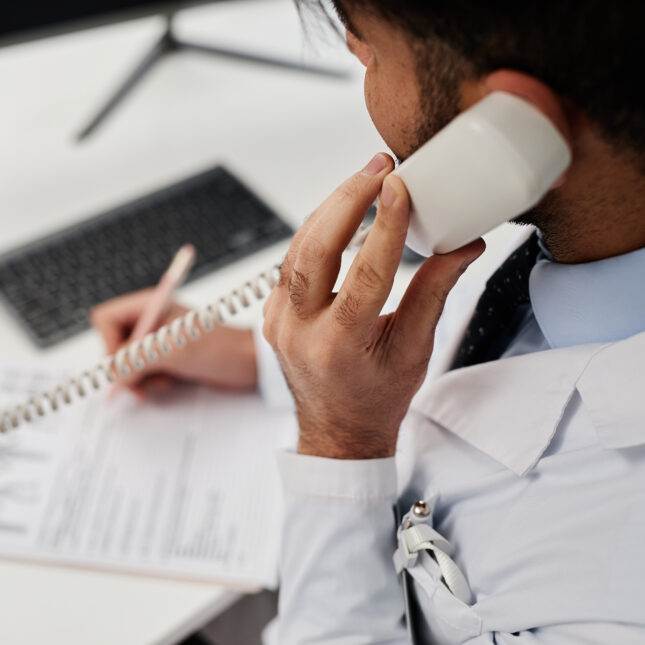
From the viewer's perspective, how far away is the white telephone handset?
0.50 m

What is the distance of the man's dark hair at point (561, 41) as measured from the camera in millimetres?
460

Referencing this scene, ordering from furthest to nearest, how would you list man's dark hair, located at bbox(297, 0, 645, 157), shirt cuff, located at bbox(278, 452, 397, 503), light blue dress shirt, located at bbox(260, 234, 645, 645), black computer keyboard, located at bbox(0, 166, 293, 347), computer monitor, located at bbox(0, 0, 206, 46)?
computer monitor, located at bbox(0, 0, 206, 46), black computer keyboard, located at bbox(0, 166, 293, 347), shirt cuff, located at bbox(278, 452, 397, 503), light blue dress shirt, located at bbox(260, 234, 645, 645), man's dark hair, located at bbox(297, 0, 645, 157)

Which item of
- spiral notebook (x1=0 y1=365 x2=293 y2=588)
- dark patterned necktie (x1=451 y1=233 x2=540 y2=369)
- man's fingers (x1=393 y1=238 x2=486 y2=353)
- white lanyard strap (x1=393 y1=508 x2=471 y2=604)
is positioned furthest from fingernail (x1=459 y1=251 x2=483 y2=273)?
spiral notebook (x1=0 y1=365 x2=293 y2=588)

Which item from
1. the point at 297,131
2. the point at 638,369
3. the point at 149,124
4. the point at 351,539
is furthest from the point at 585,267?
the point at 149,124

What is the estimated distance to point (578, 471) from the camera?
60 centimetres

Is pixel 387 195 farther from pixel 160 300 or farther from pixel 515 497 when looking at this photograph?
pixel 160 300

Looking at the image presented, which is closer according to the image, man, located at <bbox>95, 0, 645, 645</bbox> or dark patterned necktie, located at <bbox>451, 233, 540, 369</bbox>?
man, located at <bbox>95, 0, 645, 645</bbox>

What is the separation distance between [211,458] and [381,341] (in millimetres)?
283

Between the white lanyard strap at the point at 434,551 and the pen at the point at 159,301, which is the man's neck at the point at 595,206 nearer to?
the white lanyard strap at the point at 434,551

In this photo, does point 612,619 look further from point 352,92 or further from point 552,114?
point 352,92

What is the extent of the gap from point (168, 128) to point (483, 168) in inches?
33.0

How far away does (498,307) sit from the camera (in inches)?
28.7

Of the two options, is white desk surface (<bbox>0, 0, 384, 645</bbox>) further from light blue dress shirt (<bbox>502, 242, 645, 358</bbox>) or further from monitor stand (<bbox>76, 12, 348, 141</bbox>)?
light blue dress shirt (<bbox>502, 242, 645, 358</bbox>)

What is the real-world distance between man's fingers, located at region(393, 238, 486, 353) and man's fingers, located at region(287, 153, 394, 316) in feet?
0.21
